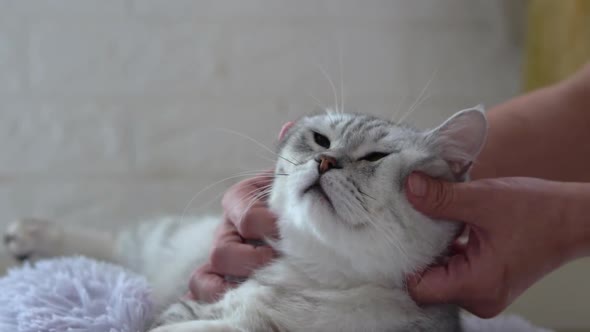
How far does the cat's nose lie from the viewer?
88cm

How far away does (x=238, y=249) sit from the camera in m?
1.06

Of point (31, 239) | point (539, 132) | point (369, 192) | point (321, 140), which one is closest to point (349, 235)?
point (369, 192)

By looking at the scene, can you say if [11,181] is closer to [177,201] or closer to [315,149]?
[177,201]

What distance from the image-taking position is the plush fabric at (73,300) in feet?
3.06

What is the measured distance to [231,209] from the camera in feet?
3.69

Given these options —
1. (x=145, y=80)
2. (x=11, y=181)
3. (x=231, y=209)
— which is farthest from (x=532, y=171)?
(x=11, y=181)

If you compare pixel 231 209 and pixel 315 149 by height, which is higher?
pixel 315 149

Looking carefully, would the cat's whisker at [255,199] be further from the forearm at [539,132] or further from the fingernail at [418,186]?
the forearm at [539,132]

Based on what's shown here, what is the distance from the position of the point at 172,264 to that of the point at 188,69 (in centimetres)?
80

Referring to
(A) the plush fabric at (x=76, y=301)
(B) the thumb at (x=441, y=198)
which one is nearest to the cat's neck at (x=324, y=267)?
(B) the thumb at (x=441, y=198)

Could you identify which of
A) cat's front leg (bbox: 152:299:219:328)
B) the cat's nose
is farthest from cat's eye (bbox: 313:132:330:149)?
cat's front leg (bbox: 152:299:219:328)

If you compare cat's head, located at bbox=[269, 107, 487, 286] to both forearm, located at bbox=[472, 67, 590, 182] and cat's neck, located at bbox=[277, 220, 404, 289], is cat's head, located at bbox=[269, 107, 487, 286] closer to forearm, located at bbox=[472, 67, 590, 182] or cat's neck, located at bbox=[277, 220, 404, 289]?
cat's neck, located at bbox=[277, 220, 404, 289]

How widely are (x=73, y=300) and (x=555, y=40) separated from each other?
146cm

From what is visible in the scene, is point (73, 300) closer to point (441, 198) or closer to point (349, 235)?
point (349, 235)
